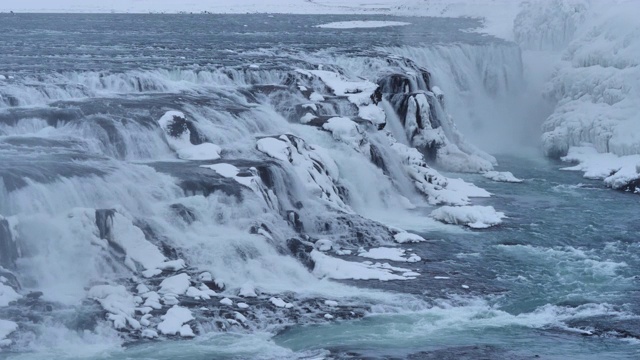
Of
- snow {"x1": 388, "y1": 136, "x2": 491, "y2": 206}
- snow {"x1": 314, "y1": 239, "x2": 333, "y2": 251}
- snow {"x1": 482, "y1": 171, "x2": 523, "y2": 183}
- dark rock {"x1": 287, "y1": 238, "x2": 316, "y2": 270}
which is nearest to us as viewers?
dark rock {"x1": 287, "y1": 238, "x2": 316, "y2": 270}

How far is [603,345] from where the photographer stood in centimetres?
1753

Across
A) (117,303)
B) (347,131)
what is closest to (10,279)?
(117,303)

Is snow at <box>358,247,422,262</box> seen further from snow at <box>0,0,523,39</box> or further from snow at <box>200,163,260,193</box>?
snow at <box>0,0,523,39</box>

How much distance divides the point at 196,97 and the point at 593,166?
1496 cm

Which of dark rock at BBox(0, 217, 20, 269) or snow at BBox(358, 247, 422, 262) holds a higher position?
dark rock at BBox(0, 217, 20, 269)

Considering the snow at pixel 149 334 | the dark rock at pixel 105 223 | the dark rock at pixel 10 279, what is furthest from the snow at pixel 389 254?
the dark rock at pixel 10 279

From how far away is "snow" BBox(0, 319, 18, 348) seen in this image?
16.4 meters

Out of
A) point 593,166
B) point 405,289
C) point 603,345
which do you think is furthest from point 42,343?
point 593,166

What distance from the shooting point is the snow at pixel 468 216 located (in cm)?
2639

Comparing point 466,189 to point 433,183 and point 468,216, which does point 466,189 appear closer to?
point 433,183

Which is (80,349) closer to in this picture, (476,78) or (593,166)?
(593,166)

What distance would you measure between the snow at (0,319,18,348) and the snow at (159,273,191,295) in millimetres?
3133

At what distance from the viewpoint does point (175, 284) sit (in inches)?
758

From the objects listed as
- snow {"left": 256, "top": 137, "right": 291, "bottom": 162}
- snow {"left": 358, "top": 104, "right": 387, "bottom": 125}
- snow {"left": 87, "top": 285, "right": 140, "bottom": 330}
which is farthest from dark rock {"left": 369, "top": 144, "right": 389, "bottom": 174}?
snow {"left": 87, "top": 285, "right": 140, "bottom": 330}
